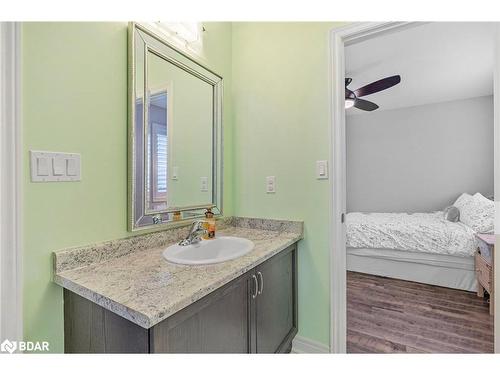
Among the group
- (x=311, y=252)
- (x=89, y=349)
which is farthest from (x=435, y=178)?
(x=89, y=349)

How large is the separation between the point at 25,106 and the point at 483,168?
5184 mm

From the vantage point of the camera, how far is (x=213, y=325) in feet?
2.98

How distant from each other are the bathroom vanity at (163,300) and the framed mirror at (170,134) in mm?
182

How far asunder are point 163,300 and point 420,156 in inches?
187

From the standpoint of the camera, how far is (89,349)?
865 millimetres

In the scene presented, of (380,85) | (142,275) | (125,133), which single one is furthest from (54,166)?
(380,85)

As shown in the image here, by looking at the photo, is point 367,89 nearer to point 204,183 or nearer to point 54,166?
point 204,183

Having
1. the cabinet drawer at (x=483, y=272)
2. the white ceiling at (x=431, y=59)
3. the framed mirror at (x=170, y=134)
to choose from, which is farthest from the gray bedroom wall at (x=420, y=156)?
the framed mirror at (x=170, y=134)

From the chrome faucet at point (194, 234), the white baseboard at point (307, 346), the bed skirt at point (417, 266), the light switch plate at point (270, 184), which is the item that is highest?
the light switch plate at point (270, 184)

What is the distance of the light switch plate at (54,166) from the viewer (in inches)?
33.8

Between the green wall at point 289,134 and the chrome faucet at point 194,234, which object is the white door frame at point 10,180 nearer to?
the chrome faucet at point 194,234

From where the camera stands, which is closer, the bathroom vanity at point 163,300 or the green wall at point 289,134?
the bathroom vanity at point 163,300

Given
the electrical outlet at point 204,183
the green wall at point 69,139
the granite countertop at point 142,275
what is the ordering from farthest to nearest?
the electrical outlet at point 204,183
the green wall at point 69,139
the granite countertop at point 142,275
